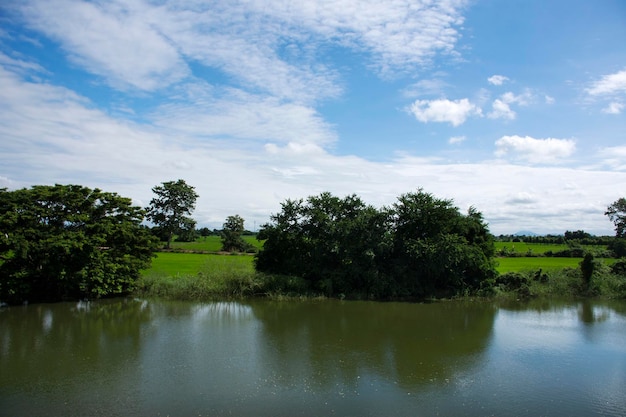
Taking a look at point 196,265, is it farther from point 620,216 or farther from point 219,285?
point 620,216

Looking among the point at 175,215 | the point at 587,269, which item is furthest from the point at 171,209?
the point at 587,269

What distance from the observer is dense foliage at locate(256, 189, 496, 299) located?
30969 millimetres

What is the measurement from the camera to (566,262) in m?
45.9

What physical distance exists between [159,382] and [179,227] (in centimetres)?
5336

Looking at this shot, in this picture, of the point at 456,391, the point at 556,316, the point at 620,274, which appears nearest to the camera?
the point at 456,391

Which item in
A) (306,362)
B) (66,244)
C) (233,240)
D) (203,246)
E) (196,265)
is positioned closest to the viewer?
(306,362)

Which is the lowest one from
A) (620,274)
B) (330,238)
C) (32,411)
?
(32,411)

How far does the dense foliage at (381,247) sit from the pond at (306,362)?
481 cm

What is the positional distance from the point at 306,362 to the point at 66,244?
58.4 ft

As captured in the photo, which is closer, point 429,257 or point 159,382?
point 159,382

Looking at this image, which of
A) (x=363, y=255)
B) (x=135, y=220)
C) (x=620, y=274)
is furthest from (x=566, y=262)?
(x=135, y=220)

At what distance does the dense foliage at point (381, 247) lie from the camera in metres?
31.0

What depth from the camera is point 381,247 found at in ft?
102

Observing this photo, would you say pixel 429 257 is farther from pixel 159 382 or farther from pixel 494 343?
pixel 159 382
